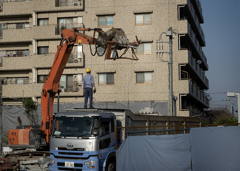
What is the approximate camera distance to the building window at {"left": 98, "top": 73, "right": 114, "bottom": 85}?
35.2 m

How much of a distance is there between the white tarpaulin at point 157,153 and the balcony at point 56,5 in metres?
26.5

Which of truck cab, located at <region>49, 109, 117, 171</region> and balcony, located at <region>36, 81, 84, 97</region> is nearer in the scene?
truck cab, located at <region>49, 109, 117, 171</region>

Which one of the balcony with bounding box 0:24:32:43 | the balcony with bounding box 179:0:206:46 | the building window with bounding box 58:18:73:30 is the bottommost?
the balcony with bounding box 0:24:32:43

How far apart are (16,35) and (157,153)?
29715 millimetres

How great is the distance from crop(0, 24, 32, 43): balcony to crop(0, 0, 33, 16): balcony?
186 centimetres

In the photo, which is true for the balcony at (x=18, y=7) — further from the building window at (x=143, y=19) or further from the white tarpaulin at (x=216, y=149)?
the white tarpaulin at (x=216, y=149)

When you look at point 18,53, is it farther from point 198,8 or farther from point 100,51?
point 198,8

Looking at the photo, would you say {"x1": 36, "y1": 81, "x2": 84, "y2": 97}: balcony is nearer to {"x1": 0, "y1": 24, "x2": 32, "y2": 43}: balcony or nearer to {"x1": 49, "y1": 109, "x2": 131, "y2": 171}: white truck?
{"x1": 0, "y1": 24, "x2": 32, "y2": 43}: balcony

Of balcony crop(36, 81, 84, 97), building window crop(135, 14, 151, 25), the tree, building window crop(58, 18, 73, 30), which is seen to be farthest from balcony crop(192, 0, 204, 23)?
the tree

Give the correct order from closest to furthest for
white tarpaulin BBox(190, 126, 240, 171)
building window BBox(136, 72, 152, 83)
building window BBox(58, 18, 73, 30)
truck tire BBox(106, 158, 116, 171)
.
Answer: white tarpaulin BBox(190, 126, 240, 171), truck tire BBox(106, 158, 116, 171), building window BBox(136, 72, 152, 83), building window BBox(58, 18, 73, 30)

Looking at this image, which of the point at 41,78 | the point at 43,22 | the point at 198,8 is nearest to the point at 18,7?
the point at 43,22

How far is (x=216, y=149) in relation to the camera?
36.2 ft

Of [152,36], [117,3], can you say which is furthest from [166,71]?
[117,3]

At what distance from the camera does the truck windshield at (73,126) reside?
11977 millimetres
